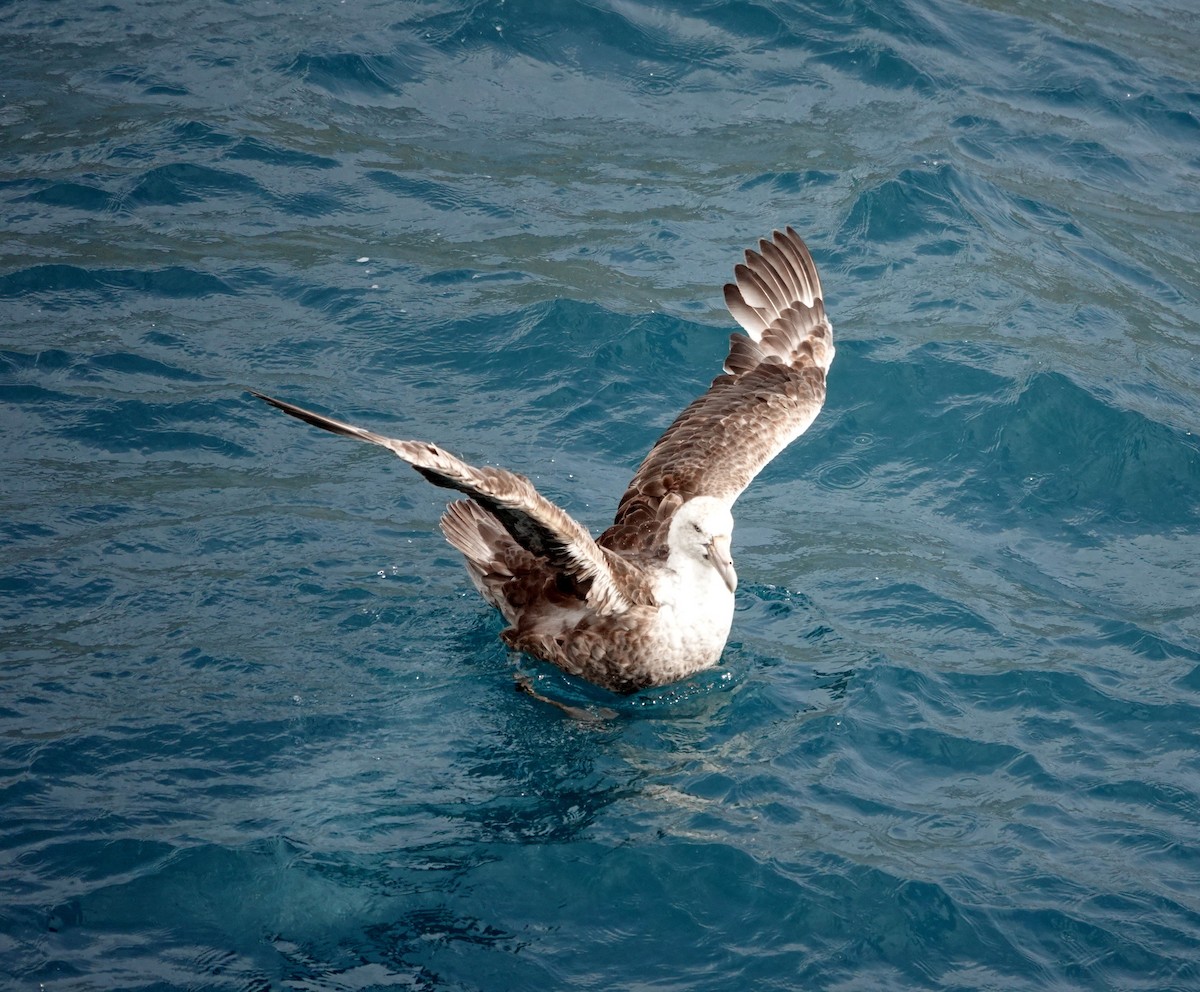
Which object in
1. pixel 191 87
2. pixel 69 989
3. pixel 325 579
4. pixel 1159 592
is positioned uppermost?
pixel 191 87

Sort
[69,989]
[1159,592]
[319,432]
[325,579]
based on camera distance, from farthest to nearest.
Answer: [319,432]
[1159,592]
[325,579]
[69,989]

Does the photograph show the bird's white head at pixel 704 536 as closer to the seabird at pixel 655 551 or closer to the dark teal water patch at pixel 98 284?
the seabird at pixel 655 551

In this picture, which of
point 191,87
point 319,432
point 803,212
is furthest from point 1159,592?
point 191,87

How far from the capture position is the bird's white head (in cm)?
697

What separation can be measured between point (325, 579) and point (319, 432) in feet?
5.53

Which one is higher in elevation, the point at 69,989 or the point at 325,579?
the point at 325,579

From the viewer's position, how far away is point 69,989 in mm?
5246

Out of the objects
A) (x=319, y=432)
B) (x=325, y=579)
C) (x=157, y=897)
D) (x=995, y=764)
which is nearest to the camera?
(x=157, y=897)

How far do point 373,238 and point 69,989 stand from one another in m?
6.61

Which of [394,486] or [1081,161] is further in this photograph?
[1081,161]

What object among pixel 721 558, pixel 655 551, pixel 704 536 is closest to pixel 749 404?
pixel 655 551

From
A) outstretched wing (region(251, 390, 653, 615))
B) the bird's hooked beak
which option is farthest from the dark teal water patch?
the bird's hooked beak

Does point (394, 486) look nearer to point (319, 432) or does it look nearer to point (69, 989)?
point (319, 432)

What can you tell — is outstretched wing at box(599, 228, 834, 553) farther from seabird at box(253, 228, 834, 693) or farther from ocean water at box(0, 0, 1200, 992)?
ocean water at box(0, 0, 1200, 992)
